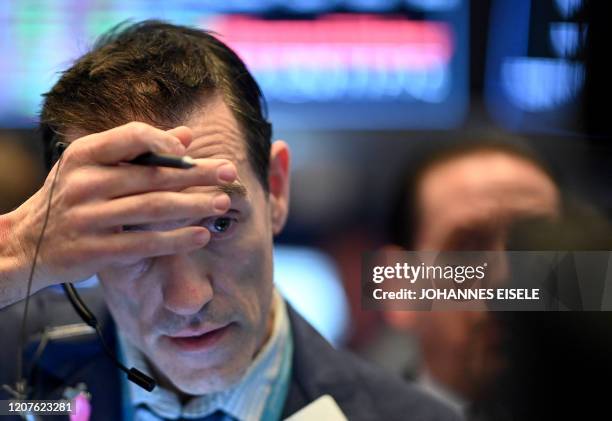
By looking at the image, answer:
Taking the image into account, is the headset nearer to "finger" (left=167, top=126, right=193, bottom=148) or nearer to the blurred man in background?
"finger" (left=167, top=126, right=193, bottom=148)

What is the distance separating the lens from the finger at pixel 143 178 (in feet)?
2.99

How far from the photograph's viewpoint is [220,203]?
929mm

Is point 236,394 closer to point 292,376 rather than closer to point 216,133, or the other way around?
point 292,376

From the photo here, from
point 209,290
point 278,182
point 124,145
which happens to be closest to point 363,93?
point 278,182

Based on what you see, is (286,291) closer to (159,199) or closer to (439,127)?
(439,127)

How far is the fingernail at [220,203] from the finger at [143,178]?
19 mm

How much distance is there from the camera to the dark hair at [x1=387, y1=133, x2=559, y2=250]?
1378 millimetres

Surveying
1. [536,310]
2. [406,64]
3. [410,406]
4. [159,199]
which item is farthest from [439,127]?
[159,199]

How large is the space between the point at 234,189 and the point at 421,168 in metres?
0.47

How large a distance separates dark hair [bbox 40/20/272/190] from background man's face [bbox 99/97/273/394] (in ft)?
0.10

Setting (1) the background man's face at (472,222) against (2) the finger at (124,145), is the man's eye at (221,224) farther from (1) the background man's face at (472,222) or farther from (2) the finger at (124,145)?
(1) the background man's face at (472,222)

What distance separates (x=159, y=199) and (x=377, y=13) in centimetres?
74

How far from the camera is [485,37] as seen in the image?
1.45 m

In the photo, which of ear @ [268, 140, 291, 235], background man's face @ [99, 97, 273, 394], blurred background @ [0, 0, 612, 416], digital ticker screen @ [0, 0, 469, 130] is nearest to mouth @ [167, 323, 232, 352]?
background man's face @ [99, 97, 273, 394]
